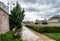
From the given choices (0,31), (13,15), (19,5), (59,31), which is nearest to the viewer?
(0,31)

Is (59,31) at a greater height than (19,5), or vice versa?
(19,5)

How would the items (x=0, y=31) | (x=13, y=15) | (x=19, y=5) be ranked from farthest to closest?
(x=19, y=5)
(x=13, y=15)
(x=0, y=31)

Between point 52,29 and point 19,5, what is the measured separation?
61.5 feet

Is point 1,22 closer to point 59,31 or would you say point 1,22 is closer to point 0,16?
point 0,16

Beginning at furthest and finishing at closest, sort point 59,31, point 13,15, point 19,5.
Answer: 1. point 19,5
2. point 13,15
3. point 59,31

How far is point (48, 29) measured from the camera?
103 feet

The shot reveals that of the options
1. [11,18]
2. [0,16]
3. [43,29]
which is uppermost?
[0,16]

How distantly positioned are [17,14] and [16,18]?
56.5 inches

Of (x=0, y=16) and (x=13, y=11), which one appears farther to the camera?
(x=13, y=11)

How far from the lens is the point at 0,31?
1986cm

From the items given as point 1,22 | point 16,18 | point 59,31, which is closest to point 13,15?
point 16,18

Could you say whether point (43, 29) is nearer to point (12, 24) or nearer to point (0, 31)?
point (12, 24)

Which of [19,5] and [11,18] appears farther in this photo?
[19,5]

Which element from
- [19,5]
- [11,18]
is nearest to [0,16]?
[11,18]
